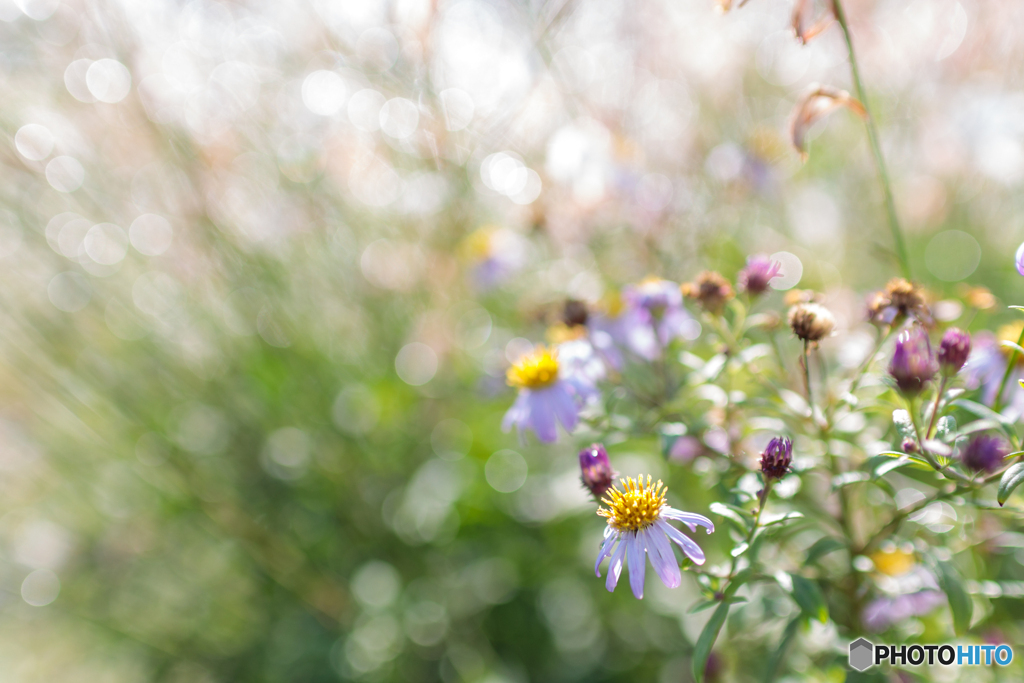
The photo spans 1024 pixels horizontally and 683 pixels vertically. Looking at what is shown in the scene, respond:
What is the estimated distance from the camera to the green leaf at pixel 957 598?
0.81 meters

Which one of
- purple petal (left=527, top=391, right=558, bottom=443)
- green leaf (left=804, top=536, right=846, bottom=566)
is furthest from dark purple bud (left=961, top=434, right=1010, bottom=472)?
purple petal (left=527, top=391, right=558, bottom=443)

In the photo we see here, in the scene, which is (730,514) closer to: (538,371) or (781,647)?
(781,647)

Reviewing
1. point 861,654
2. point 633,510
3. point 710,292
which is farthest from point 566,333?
point 861,654

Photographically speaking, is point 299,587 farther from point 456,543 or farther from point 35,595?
point 35,595

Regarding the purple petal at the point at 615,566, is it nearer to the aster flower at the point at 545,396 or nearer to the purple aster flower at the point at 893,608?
the aster flower at the point at 545,396

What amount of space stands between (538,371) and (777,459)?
1.47 feet

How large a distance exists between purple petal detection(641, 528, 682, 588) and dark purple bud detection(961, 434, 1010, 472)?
396mm

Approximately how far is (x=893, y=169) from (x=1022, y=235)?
1.57 feet

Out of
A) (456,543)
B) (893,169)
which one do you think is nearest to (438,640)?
(456,543)

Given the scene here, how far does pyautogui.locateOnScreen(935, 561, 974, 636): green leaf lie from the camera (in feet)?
2.66

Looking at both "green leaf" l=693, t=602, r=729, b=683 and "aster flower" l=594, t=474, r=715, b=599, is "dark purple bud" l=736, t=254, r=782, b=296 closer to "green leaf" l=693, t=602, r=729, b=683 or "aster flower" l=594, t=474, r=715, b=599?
"aster flower" l=594, t=474, r=715, b=599

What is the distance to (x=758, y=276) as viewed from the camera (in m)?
1.01

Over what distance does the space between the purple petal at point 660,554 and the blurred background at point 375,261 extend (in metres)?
0.79

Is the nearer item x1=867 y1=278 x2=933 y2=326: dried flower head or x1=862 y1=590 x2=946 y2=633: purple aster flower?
x1=867 y1=278 x2=933 y2=326: dried flower head
